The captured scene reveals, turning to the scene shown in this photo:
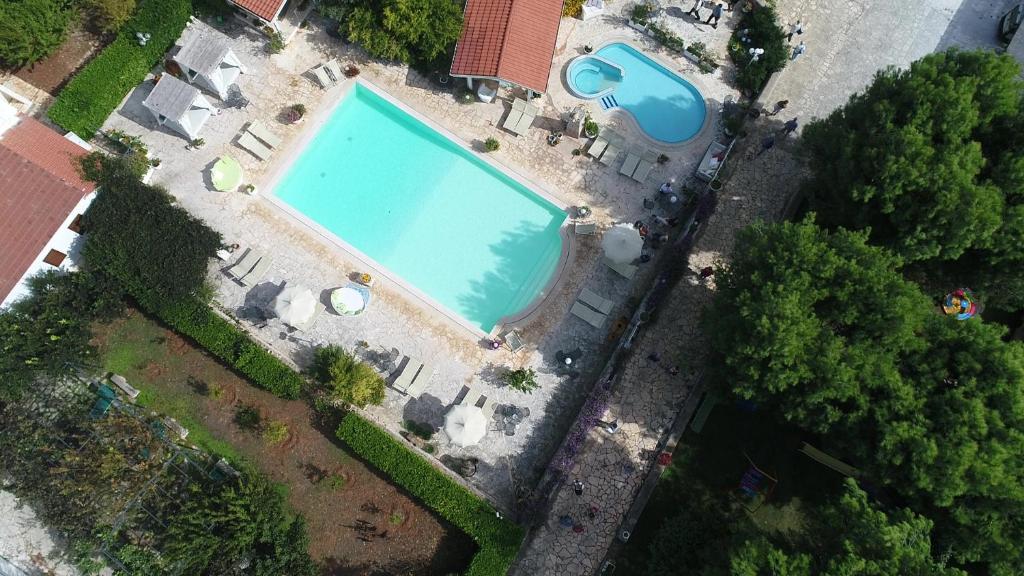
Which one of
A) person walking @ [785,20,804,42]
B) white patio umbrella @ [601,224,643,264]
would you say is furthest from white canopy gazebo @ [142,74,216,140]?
person walking @ [785,20,804,42]

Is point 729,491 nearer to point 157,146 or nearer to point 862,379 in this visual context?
point 862,379

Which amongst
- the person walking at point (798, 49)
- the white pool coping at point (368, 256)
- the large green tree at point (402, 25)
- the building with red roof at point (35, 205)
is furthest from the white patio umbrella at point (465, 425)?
the person walking at point (798, 49)

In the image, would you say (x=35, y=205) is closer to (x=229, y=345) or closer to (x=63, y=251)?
(x=63, y=251)

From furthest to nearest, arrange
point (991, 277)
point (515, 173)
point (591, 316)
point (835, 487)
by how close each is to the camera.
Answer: point (515, 173), point (591, 316), point (835, 487), point (991, 277)

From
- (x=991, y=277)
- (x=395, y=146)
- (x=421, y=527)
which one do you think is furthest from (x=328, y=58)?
(x=991, y=277)

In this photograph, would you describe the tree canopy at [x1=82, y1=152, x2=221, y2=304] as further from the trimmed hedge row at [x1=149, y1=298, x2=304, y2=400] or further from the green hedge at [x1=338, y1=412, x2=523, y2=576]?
the green hedge at [x1=338, y1=412, x2=523, y2=576]

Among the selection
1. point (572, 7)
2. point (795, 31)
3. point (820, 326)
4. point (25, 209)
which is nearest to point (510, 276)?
point (820, 326)
